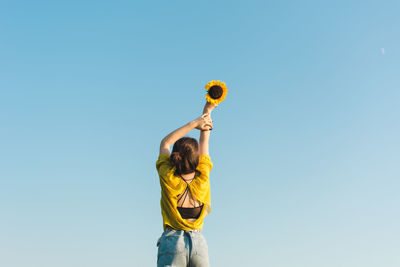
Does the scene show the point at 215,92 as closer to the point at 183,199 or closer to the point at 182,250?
the point at 183,199

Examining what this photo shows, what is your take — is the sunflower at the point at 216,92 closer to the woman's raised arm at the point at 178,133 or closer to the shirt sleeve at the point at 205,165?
the woman's raised arm at the point at 178,133

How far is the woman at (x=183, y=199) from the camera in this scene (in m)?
5.55

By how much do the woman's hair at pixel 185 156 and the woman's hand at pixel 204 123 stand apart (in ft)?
1.25

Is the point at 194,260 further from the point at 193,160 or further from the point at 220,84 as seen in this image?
the point at 220,84

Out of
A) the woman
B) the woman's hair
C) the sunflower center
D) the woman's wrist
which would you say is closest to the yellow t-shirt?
the woman

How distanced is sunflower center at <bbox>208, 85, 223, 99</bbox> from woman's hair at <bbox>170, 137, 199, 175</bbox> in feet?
2.86

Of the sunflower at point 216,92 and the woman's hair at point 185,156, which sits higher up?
the sunflower at point 216,92

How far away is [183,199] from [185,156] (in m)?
0.53

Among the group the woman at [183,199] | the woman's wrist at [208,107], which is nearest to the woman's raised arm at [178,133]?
the woman at [183,199]

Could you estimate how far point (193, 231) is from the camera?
5688mm

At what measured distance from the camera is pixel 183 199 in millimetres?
5844

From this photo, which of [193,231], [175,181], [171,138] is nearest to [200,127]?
[171,138]

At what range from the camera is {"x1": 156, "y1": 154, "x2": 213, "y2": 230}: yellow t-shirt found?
5.73 m

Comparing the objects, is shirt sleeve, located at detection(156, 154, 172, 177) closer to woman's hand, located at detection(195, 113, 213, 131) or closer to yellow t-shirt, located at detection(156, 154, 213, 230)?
yellow t-shirt, located at detection(156, 154, 213, 230)
